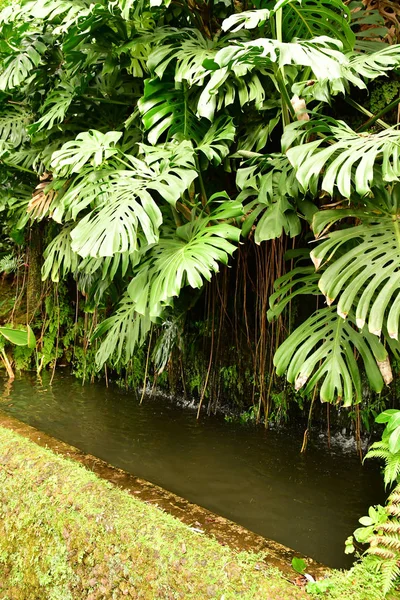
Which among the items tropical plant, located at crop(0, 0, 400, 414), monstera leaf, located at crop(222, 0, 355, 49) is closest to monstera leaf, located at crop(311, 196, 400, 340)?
tropical plant, located at crop(0, 0, 400, 414)

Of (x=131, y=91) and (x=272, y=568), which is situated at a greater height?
(x=131, y=91)

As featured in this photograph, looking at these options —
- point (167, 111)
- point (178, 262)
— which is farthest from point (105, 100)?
point (178, 262)

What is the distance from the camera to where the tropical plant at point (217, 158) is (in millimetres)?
1586

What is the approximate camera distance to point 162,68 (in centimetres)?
222

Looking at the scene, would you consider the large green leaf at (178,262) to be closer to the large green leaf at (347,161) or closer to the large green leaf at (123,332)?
the large green leaf at (123,332)

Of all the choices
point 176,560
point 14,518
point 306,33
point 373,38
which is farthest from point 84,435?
point 373,38

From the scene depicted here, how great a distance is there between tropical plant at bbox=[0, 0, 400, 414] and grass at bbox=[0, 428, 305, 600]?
23.9 inches

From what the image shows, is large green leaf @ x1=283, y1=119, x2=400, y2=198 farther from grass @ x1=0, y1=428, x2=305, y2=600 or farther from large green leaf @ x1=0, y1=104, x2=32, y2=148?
large green leaf @ x1=0, y1=104, x2=32, y2=148

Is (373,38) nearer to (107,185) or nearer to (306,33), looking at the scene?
(306,33)

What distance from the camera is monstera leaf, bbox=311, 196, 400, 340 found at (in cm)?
148

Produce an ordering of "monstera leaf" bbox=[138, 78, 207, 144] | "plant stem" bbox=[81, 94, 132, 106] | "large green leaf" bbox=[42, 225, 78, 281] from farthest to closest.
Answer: "large green leaf" bbox=[42, 225, 78, 281], "plant stem" bbox=[81, 94, 132, 106], "monstera leaf" bbox=[138, 78, 207, 144]

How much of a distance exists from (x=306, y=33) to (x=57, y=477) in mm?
1990

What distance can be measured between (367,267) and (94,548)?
1.14 meters

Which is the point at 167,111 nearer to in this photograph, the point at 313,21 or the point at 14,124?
the point at 313,21
